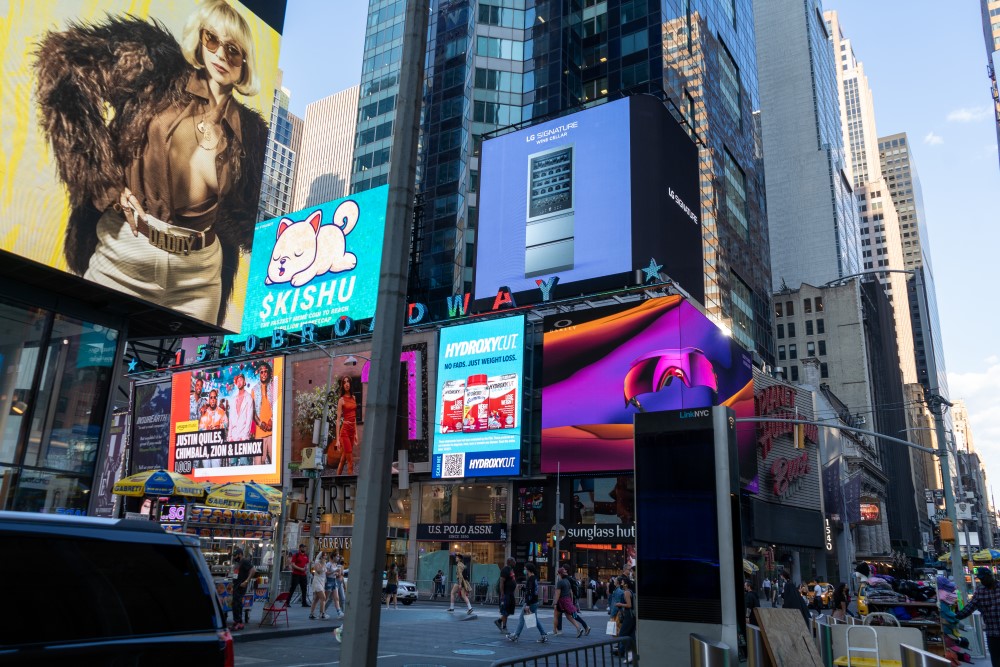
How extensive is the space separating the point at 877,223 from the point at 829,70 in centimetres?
4915

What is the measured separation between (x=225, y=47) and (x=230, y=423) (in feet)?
161

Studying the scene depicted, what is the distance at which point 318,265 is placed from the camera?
67.1 meters

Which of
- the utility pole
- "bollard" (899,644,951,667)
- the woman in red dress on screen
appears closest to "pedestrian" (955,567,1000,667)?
"bollard" (899,644,951,667)

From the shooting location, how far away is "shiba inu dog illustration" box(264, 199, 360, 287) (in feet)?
216

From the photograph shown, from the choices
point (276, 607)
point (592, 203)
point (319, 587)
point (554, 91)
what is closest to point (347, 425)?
point (592, 203)

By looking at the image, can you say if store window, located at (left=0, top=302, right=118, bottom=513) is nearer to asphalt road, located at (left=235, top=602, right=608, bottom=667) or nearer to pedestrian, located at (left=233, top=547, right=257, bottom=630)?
pedestrian, located at (left=233, top=547, right=257, bottom=630)

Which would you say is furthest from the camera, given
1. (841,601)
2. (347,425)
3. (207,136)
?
(347,425)

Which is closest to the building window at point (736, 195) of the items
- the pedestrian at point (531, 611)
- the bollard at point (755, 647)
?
the pedestrian at point (531, 611)

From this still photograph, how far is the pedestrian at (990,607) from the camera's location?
11.8m

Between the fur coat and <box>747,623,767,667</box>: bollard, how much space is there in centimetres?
1559

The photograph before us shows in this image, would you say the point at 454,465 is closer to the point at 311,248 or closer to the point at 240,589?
the point at 311,248

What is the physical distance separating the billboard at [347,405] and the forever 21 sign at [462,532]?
500 cm

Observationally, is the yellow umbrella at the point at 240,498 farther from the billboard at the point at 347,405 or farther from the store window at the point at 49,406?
→ the billboard at the point at 347,405

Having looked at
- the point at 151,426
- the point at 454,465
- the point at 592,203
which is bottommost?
the point at 454,465
